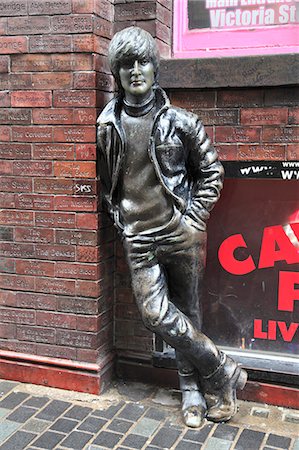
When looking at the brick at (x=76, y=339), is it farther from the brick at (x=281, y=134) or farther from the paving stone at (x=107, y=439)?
the brick at (x=281, y=134)

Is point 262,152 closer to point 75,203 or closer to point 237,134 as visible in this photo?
point 237,134

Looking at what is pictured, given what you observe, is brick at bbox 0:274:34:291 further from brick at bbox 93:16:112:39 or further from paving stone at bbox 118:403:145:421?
brick at bbox 93:16:112:39

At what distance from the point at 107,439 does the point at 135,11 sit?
2.79m

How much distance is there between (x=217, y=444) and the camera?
344 centimetres

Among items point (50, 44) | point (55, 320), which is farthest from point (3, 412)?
point (50, 44)

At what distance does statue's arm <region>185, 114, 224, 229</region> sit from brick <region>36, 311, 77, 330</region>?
1215mm

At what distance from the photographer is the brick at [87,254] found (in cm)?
396

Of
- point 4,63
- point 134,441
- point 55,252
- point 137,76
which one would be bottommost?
point 134,441

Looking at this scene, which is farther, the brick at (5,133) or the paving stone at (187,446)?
the brick at (5,133)

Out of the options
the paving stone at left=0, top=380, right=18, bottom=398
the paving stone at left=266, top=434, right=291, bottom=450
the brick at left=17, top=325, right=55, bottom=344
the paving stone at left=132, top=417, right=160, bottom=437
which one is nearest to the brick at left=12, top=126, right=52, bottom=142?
the brick at left=17, top=325, right=55, bottom=344

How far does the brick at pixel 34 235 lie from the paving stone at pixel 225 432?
1.68m

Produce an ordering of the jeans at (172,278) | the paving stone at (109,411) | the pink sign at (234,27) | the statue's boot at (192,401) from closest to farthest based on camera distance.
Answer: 1. the jeans at (172,278)
2. the statue's boot at (192,401)
3. the paving stone at (109,411)
4. the pink sign at (234,27)

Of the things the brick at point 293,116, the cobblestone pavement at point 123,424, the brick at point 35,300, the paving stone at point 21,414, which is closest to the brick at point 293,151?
the brick at point 293,116

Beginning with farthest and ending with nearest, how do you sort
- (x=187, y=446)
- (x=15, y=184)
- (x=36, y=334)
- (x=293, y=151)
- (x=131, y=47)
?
(x=36, y=334), (x=15, y=184), (x=293, y=151), (x=187, y=446), (x=131, y=47)
